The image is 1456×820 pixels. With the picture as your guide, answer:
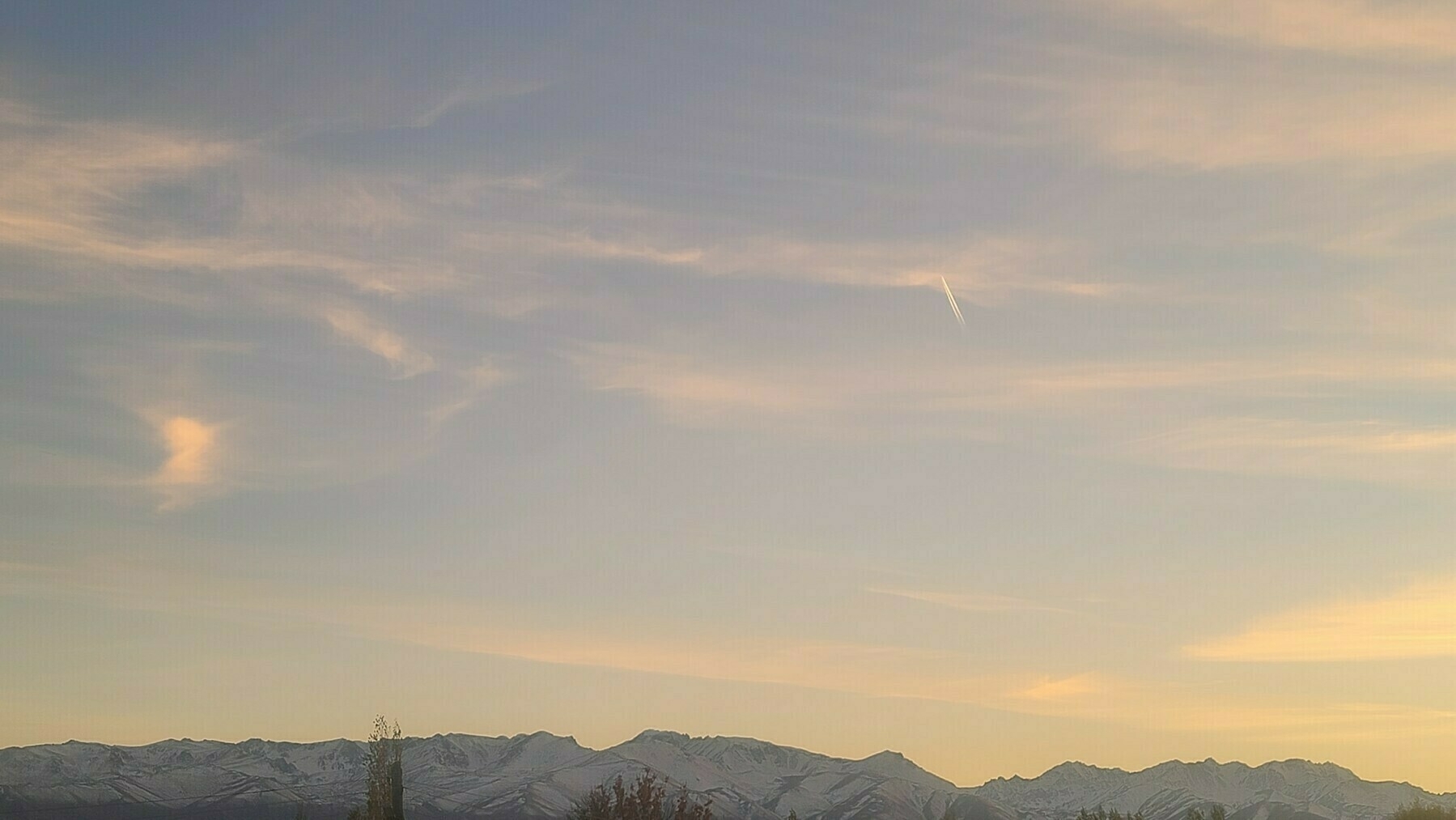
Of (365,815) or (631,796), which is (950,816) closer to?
(365,815)

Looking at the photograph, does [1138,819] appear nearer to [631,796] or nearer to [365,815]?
[365,815]

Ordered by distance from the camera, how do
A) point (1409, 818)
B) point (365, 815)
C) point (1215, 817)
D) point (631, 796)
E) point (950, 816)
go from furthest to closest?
1. point (950, 816)
2. point (1215, 817)
3. point (1409, 818)
4. point (365, 815)
5. point (631, 796)

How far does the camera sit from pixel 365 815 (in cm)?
4519

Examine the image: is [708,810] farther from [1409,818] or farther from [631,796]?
[1409,818]

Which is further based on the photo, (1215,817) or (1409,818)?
(1215,817)

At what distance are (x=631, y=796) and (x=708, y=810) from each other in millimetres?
2163

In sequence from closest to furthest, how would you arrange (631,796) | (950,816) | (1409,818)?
(631,796), (1409,818), (950,816)

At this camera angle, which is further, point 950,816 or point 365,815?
point 950,816

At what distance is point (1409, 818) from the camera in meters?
90.5

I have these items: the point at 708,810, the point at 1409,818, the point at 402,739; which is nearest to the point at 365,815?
the point at 402,739

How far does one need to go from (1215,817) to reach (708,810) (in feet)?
298

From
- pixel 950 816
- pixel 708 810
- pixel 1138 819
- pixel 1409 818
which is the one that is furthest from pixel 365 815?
pixel 950 816

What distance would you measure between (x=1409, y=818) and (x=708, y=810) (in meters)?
78.6

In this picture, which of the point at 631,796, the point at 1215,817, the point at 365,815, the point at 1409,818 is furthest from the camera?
the point at 1215,817
